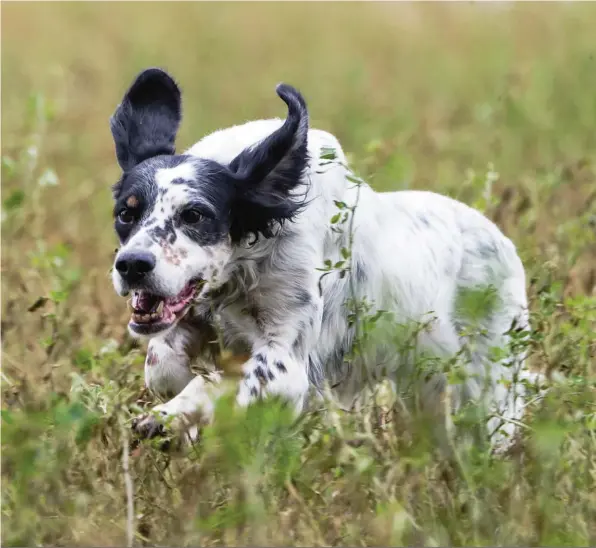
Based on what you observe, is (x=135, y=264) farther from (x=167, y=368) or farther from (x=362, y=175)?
(x=362, y=175)

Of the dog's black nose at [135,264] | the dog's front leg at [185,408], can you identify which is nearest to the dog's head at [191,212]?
the dog's black nose at [135,264]

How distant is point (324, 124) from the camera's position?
1111 cm

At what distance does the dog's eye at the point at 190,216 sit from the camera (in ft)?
15.5

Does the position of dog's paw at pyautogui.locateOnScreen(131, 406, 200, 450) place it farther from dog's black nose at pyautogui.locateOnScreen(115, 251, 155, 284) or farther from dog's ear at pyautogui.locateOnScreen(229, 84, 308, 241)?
dog's ear at pyautogui.locateOnScreen(229, 84, 308, 241)

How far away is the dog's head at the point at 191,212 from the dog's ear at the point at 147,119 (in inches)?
1.2

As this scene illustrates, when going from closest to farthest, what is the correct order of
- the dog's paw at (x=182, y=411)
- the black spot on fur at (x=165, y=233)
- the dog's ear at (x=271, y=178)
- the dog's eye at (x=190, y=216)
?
the dog's paw at (x=182, y=411)
the black spot on fur at (x=165, y=233)
the dog's eye at (x=190, y=216)
the dog's ear at (x=271, y=178)

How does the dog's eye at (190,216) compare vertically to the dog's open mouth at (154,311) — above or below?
above

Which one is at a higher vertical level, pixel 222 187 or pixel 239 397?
pixel 222 187

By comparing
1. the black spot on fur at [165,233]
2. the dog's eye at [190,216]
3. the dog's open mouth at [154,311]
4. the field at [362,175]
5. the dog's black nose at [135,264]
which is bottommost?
the field at [362,175]

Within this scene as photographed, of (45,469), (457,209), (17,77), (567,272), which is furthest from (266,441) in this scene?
(17,77)

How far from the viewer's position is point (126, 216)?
475 centimetres

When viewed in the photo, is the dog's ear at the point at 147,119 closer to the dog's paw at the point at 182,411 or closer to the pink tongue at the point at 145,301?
the pink tongue at the point at 145,301

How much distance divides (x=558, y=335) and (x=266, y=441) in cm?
180

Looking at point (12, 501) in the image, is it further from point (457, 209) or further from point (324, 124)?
point (324, 124)
